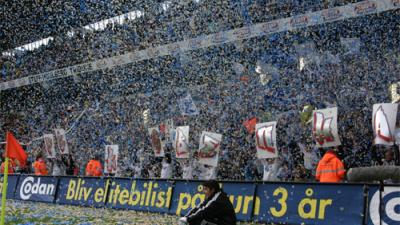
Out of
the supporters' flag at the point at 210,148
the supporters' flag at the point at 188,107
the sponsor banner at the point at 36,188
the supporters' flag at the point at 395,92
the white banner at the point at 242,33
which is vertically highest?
the white banner at the point at 242,33

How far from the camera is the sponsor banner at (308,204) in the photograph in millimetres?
9258

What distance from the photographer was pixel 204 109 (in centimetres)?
1942

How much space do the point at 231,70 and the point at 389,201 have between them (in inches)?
525

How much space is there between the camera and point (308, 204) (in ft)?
32.3

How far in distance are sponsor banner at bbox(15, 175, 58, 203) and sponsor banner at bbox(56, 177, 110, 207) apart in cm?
38

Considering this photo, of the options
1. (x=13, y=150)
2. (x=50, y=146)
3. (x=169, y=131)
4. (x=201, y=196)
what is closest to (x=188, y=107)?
(x=169, y=131)

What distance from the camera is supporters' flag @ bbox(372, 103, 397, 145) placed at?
1107cm

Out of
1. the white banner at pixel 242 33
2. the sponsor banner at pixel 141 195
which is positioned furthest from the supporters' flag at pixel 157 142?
the white banner at pixel 242 33

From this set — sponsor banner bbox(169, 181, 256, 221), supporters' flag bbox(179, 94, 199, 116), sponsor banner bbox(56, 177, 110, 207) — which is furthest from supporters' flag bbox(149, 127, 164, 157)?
sponsor banner bbox(169, 181, 256, 221)

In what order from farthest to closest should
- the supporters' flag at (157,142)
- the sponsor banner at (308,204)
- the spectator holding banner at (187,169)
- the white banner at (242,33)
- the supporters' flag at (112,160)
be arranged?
the supporters' flag at (112,160) < the supporters' flag at (157,142) < the white banner at (242,33) < the spectator holding banner at (187,169) < the sponsor banner at (308,204)

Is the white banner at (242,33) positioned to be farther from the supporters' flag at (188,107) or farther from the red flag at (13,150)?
the red flag at (13,150)

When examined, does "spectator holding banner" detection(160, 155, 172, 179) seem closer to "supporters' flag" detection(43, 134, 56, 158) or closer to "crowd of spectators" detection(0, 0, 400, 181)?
"crowd of spectators" detection(0, 0, 400, 181)

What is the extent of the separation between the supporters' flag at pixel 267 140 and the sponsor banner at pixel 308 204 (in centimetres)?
260

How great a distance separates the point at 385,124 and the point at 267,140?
10.7 feet
